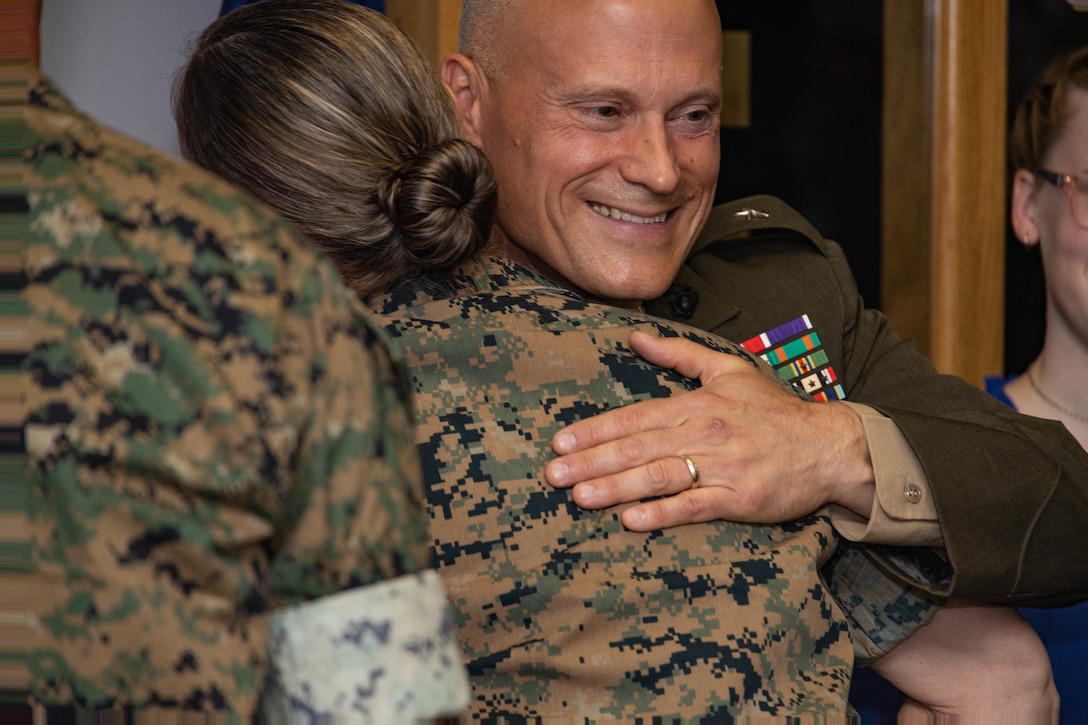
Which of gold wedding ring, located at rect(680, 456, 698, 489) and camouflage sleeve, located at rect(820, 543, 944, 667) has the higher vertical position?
gold wedding ring, located at rect(680, 456, 698, 489)

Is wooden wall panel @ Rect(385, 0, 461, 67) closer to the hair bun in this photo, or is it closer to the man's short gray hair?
the man's short gray hair

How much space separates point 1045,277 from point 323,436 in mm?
1983

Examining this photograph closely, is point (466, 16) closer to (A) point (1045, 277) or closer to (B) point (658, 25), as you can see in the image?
(B) point (658, 25)

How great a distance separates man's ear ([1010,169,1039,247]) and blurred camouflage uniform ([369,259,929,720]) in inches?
55.0

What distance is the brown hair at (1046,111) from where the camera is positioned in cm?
220

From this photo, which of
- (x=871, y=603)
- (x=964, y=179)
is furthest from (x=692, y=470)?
(x=964, y=179)

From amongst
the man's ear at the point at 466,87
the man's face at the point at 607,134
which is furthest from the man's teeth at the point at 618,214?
the man's ear at the point at 466,87

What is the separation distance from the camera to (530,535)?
1.08 m

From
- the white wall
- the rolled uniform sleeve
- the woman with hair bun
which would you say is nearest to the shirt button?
the rolled uniform sleeve

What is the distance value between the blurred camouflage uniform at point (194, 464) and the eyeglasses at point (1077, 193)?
1.85 metres

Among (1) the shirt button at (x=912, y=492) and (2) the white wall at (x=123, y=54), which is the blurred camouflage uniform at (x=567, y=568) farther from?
(2) the white wall at (x=123, y=54)

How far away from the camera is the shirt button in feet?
4.50

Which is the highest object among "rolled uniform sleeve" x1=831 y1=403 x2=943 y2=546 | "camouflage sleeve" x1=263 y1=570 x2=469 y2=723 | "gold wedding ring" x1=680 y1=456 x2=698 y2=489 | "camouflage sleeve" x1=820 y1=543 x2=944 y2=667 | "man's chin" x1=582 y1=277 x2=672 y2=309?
"camouflage sleeve" x1=263 y1=570 x2=469 y2=723

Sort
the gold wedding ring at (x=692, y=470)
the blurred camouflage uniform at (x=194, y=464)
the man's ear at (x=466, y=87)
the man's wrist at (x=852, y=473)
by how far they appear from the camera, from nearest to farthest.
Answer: the blurred camouflage uniform at (x=194, y=464)
the gold wedding ring at (x=692, y=470)
the man's wrist at (x=852, y=473)
the man's ear at (x=466, y=87)
